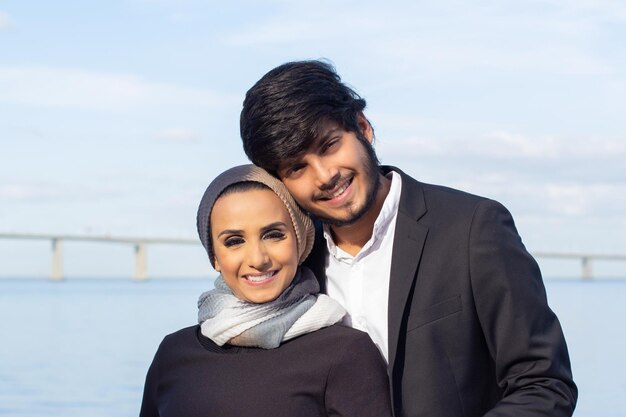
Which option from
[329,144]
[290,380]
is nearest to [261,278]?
[290,380]

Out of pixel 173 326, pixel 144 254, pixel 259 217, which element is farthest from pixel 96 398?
pixel 144 254

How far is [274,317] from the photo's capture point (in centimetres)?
254

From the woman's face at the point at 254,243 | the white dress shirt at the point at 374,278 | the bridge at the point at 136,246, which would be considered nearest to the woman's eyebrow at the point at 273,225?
the woman's face at the point at 254,243

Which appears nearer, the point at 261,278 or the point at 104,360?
the point at 261,278

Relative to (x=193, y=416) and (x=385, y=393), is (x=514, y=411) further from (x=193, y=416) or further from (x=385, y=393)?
(x=193, y=416)

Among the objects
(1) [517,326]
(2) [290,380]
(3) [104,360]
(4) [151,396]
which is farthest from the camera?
(3) [104,360]

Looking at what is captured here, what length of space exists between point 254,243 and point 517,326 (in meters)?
0.60

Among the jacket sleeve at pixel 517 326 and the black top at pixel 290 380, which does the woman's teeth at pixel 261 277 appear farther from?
the jacket sleeve at pixel 517 326

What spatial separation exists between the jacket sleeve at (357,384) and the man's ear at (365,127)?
49 cm

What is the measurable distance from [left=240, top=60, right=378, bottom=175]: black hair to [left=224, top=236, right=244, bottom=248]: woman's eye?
172 millimetres

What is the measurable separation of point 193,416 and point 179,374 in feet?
0.40

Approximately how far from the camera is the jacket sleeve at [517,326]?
235cm

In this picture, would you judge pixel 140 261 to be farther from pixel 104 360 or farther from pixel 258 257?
pixel 258 257

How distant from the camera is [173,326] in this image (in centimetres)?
1936
